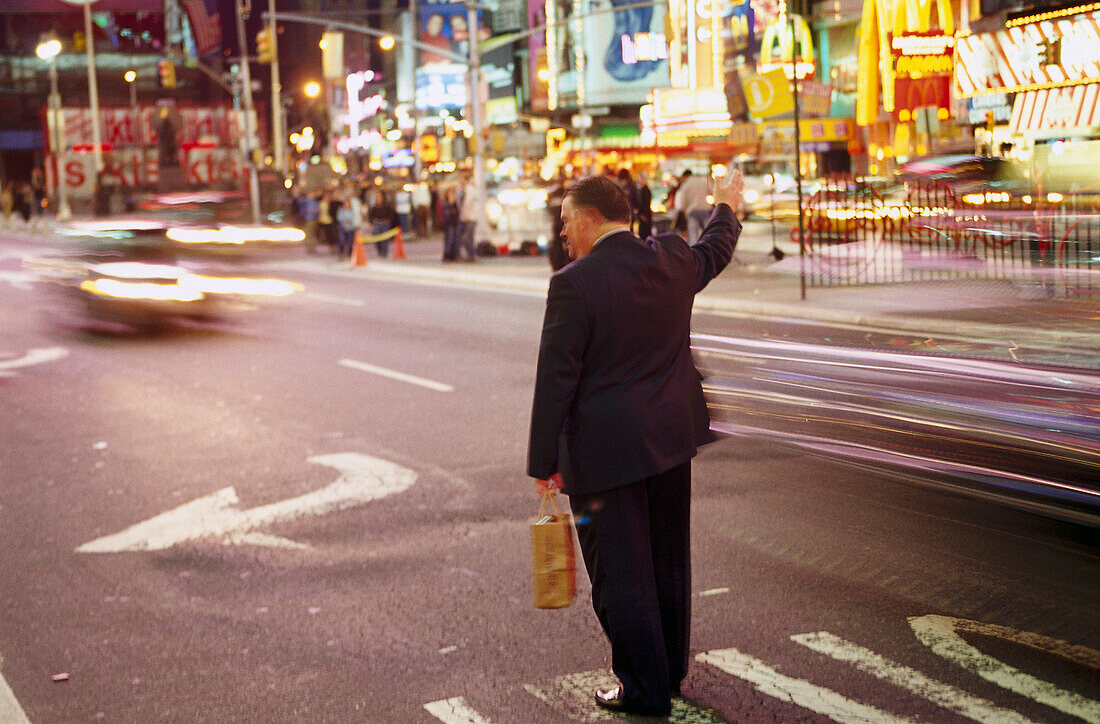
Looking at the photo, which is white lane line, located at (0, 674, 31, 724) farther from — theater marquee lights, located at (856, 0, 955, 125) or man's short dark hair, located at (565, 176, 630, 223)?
theater marquee lights, located at (856, 0, 955, 125)

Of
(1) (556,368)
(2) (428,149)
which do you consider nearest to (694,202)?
(1) (556,368)

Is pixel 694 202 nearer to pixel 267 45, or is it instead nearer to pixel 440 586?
pixel 267 45

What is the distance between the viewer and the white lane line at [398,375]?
11.9m

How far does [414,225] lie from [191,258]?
27133 millimetres

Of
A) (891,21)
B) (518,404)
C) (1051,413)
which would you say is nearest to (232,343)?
(518,404)

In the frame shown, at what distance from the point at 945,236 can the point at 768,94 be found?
18597mm

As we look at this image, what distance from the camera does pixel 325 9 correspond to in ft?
396

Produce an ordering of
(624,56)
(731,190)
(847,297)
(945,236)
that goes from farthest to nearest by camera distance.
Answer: (624,56) < (847,297) < (945,236) < (731,190)

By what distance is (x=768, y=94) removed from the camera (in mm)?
29109

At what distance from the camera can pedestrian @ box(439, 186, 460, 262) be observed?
1147 inches

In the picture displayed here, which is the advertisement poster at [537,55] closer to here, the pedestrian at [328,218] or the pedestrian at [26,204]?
the pedestrian at [26,204]

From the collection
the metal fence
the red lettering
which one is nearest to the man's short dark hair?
the metal fence

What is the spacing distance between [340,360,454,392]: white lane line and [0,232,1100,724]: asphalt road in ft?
4.30

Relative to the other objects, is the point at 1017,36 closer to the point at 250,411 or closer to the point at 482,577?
the point at 250,411
